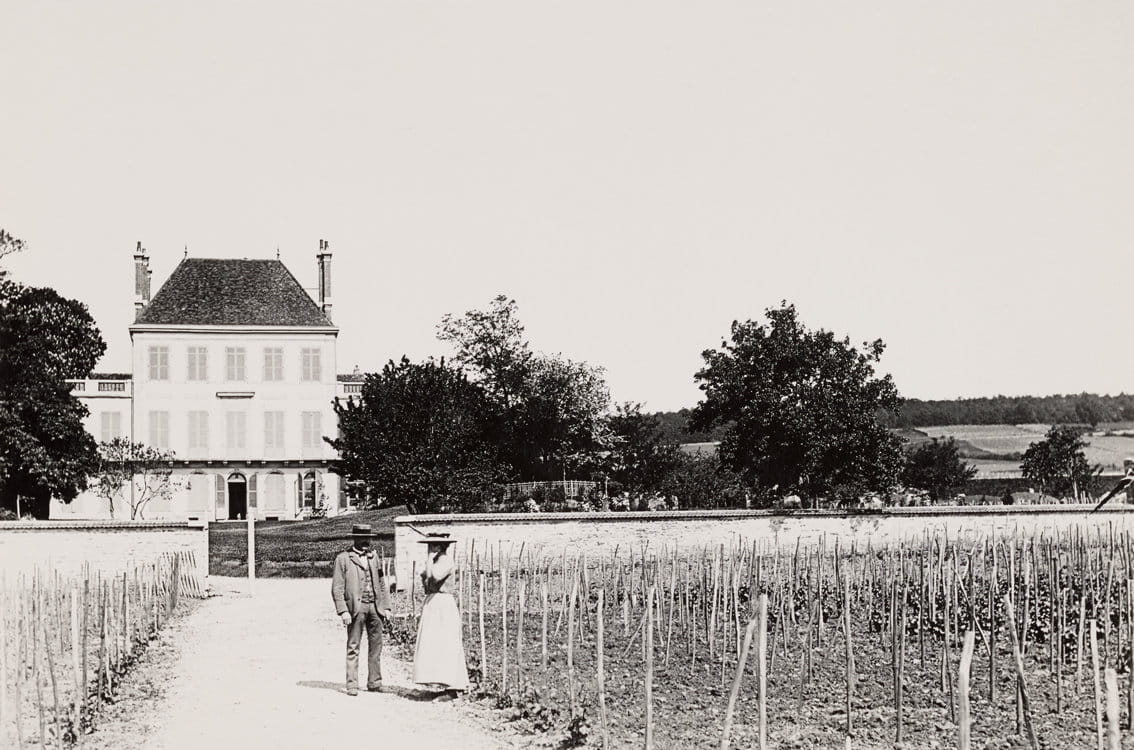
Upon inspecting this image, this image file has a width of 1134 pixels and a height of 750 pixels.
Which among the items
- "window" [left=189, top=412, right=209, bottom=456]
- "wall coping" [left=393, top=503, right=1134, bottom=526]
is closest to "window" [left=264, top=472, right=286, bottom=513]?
"window" [left=189, top=412, right=209, bottom=456]

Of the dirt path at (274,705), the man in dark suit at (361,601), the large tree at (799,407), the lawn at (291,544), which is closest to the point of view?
the dirt path at (274,705)

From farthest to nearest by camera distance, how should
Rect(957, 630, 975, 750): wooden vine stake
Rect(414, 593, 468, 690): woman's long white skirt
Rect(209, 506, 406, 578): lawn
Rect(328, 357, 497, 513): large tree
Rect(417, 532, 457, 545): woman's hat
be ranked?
1. Rect(328, 357, 497, 513): large tree
2. Rect(209, 506, 406, 578): lawn
3. Rect(417, 532, 457, 545): woman's hat
4. Rect(414, 593, 468, 690): woman's long white skirt
5. Rect(957, 630, 975, 750): wooden vine stake

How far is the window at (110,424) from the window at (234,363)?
476 centimetres

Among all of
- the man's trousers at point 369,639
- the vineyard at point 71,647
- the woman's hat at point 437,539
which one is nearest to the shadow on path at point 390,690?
the man's trousers at point 369,639

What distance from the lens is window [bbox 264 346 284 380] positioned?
57.4 meters

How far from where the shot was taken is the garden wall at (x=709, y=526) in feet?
78.0

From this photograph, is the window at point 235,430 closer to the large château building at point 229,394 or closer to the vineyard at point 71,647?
the large château building at point 229,394

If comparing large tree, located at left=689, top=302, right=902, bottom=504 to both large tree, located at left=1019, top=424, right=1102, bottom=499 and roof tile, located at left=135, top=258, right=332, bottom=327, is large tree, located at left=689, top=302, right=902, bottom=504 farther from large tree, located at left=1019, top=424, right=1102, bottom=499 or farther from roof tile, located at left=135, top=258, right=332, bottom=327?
roof tile, located at left=135, top=258, right=332, bottom=327

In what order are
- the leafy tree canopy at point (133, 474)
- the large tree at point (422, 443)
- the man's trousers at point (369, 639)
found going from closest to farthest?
1. the man's trousers at point (369, 639)
2. the large tree at point (422, 443)
3. the leafy tree canopy at point (133, 474)

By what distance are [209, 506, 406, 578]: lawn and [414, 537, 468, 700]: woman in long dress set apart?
15427mm

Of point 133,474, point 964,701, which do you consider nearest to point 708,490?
point 133,474

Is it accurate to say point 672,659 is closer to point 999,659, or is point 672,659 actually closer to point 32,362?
point 999,659

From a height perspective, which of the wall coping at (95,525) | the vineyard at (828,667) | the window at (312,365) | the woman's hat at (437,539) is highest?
the window at (312,365)

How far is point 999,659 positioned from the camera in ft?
46.4
